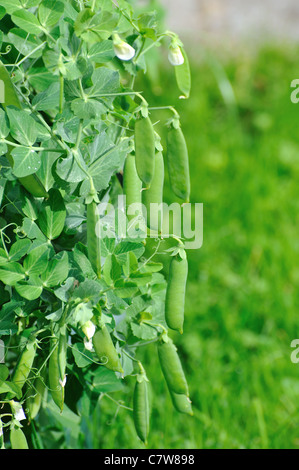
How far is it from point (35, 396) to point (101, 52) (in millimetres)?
534

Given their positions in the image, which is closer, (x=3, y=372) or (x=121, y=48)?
(x=121, y=48)

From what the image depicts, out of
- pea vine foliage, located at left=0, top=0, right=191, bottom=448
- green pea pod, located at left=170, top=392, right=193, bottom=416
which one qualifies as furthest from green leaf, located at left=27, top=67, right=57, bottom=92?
A: green pea pod, located at left=170, top=392, right=193, bottom=416

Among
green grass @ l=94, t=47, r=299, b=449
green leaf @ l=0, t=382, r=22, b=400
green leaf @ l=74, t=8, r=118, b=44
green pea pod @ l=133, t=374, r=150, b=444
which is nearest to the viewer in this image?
green leaf @ l=74, t=8, r=118, b=44

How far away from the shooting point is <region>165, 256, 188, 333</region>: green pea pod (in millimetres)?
872

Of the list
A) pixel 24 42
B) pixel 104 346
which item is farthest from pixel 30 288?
pixel 24 42

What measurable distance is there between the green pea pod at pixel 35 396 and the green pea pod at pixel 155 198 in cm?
29

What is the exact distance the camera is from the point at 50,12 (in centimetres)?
75

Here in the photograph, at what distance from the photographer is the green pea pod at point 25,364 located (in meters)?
0.82

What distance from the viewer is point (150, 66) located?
4.27ft

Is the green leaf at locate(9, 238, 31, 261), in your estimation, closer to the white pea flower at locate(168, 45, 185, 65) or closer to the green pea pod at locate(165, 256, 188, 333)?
the green pea pod at locate(165, 256, 188, 333)

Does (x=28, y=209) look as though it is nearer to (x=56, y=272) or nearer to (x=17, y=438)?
(x=56, y=272)

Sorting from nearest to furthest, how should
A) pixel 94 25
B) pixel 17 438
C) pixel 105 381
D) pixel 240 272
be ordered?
pixel 94 25
pixel 17 438
pixel 105 381
pixel 240 272

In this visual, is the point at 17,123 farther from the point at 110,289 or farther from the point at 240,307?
the point at 240,307

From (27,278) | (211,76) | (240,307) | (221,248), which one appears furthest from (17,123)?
(211,76)
